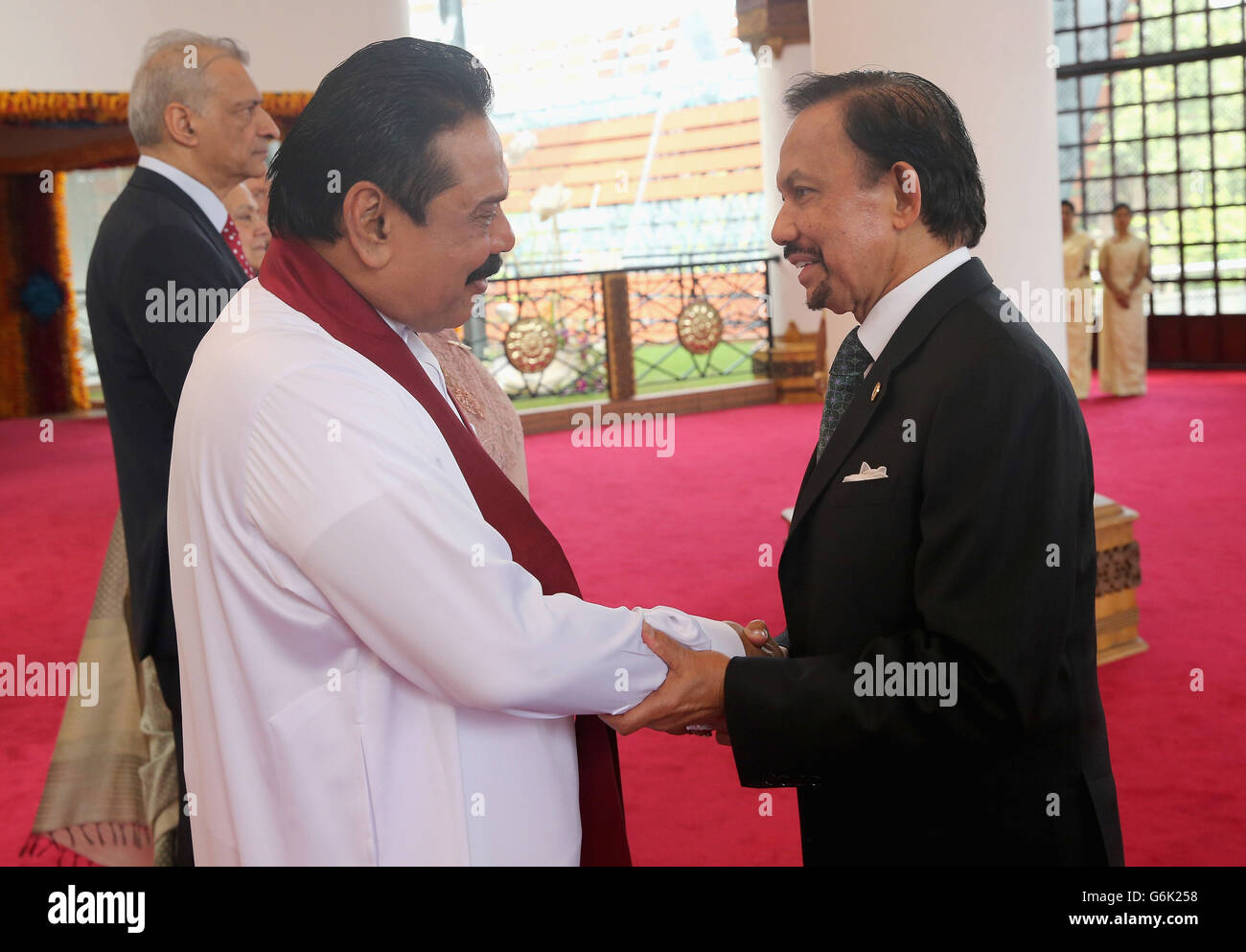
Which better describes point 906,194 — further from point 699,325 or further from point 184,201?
point 699,325

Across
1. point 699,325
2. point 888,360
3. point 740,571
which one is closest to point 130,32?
point 699,325

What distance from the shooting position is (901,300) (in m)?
1.58

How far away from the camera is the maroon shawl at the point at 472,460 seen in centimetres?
134

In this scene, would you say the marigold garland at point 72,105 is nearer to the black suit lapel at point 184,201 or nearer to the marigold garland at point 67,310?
the marigold garland at point 67,310

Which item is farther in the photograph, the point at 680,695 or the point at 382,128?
the point at 680,695

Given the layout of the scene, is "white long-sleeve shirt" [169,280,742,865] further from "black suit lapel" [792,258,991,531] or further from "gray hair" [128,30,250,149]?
"gray hair" [128,30,250,149]

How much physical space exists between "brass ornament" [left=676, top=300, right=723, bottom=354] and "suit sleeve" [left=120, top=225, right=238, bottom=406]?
973 cm

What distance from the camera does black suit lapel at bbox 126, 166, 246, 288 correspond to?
2.23 meters

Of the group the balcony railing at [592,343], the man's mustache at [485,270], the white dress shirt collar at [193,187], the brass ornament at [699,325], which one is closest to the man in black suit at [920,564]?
the man's mustache at [485,270]

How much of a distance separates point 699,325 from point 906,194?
33.9ft

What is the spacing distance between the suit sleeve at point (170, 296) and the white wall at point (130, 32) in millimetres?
6659

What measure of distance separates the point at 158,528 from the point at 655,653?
44.1 inches

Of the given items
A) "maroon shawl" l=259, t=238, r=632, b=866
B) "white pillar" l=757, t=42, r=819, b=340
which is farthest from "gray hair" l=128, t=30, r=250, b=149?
"white pillar" l=757, t=42, r=819, b=340
